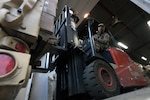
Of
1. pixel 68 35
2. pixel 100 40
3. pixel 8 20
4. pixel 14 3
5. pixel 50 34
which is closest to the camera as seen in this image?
pixel 8 20

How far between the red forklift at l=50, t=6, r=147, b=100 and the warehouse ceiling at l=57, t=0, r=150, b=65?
2982mm

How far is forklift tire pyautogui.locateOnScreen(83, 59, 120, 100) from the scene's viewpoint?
6.14 ft

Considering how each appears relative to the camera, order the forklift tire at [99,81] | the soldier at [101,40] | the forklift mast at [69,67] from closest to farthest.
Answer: the forklift tire at [99,81] < the forklift mast at [69,67] < the soldier at [101,40]

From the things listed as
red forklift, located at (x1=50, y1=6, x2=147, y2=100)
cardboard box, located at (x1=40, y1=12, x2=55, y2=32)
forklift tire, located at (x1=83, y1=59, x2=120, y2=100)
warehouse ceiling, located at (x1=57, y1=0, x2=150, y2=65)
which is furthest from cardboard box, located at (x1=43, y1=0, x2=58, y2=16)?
warehouse ceiling, located at (x1=57, y1=0, x2=150, y2=65)

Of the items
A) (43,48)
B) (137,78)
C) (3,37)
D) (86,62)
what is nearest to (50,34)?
(43,48)

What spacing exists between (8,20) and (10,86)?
515mm

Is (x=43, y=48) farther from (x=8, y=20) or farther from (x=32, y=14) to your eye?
(x=8, y=20)

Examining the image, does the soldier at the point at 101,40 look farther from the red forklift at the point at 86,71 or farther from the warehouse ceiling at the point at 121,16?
the warehouse ceiling at the point at 121,16

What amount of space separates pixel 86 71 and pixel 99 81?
248 millimetres

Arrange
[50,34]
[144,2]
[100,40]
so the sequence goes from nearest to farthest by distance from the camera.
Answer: [50,34], [144,2], [100,40]

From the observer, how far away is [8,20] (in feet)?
3.46

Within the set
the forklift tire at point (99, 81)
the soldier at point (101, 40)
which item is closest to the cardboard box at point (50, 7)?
the forklift tire at point (99, 81)

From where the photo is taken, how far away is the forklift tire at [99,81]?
6.14 feet

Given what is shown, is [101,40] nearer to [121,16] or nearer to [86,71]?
[86,71]
